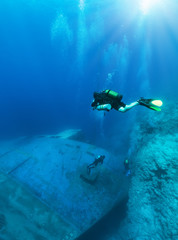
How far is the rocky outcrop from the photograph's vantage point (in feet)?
14.2

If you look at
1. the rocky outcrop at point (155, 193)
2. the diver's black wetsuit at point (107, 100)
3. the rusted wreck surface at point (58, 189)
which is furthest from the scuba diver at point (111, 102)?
the rusted wreck surface at point (58, 189)

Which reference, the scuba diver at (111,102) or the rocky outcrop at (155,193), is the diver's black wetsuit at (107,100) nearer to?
the scuba diver at (111,102)

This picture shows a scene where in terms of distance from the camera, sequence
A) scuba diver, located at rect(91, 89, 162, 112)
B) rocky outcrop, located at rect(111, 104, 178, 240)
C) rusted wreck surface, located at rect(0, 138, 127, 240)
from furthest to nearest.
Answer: rusted wreck surface, located at rect(0, 138, 127, 240), rocky outcrop, located at rect(111, 104, 178, 240), scuba diver, located at rect(91, 89, 162, 112)

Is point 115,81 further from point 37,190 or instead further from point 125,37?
point 37,190

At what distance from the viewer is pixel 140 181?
5.45 metres

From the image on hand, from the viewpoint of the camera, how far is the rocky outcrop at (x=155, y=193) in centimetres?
433

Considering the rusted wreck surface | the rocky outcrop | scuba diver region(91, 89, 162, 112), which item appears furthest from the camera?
the rusted wreck surface

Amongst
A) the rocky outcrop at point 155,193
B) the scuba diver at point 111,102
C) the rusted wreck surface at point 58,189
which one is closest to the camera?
the scuba diver at point 111,102

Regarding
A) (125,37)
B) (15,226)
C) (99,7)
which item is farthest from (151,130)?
(125,37)

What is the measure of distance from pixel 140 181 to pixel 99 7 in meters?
41.8

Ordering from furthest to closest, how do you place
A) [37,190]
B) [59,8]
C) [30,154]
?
[59,8] < [30,154] < [37,190]

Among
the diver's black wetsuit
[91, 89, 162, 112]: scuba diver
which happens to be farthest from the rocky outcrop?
the diver's black wetsuit

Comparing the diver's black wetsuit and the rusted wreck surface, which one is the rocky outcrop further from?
the diver's black wetsuit

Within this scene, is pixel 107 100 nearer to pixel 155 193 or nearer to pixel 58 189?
pixel 155 193
